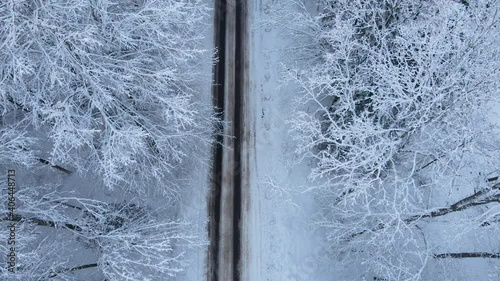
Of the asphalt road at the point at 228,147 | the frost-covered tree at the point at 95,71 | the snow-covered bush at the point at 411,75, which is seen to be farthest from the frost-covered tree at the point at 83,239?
the snow-covered bush at the point at 411,75

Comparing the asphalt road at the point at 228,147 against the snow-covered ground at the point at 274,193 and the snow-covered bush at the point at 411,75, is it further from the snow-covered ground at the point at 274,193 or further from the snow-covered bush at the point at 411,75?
the snow-covered bush at the point at 411,75

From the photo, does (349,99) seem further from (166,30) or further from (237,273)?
(237,273)

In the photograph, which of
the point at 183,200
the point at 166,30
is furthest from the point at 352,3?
the point at 183,200

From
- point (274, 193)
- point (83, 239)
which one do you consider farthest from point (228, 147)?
point (83, 239)

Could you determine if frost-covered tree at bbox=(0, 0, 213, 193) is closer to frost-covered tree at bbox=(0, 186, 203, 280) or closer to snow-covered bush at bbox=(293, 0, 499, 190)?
frost-covered tree at bbox=(0, 186, 203, 280)

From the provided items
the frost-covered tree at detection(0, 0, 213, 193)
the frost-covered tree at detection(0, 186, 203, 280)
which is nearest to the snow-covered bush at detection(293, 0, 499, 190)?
the frost-covered tree at detection(0, 0, 213, 193)
